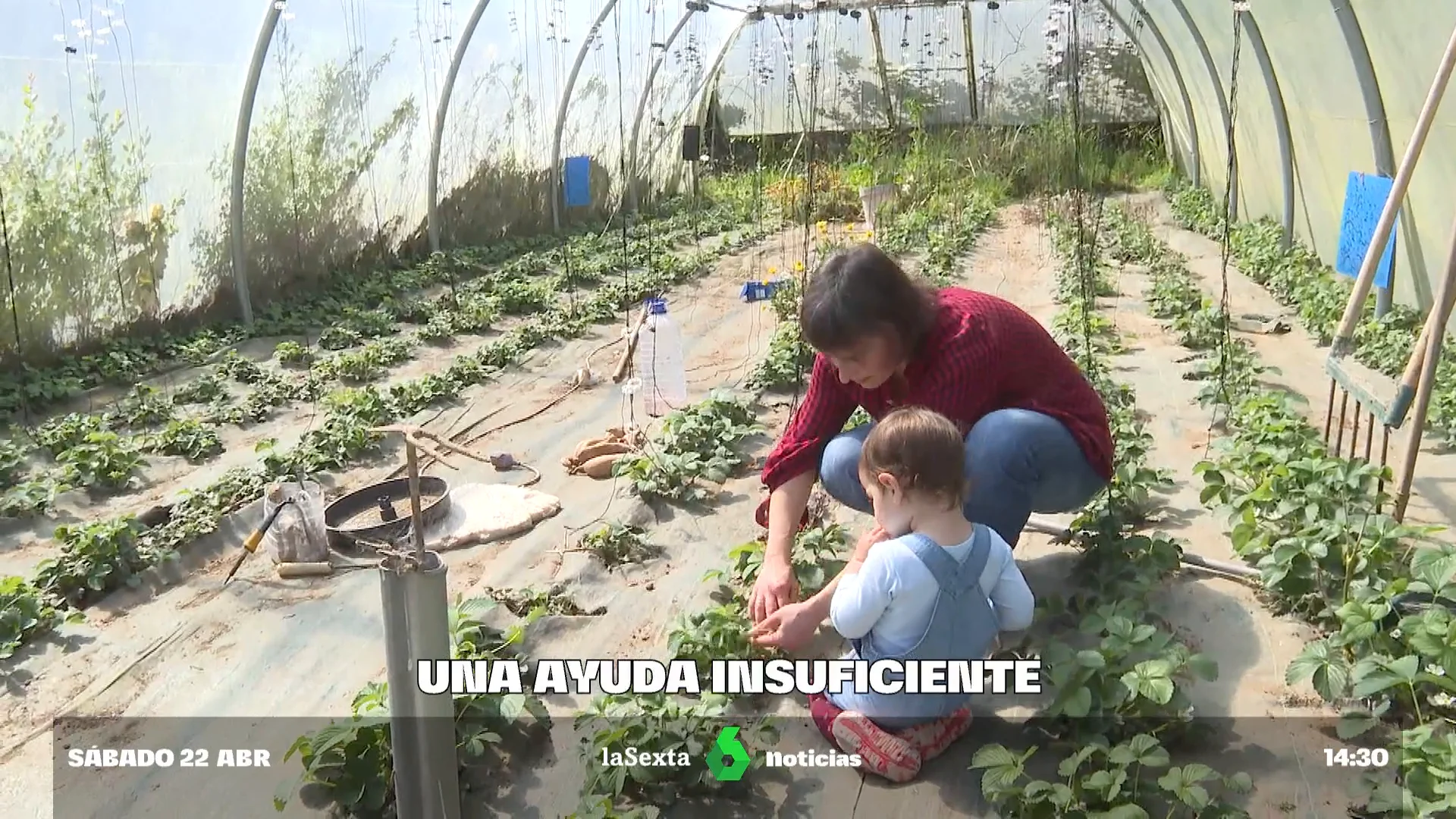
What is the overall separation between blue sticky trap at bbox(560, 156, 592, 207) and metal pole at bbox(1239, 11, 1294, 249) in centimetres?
580

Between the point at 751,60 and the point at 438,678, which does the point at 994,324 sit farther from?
the point at 751,60

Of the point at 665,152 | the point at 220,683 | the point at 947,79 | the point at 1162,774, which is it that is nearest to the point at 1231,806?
the point at 1162,774

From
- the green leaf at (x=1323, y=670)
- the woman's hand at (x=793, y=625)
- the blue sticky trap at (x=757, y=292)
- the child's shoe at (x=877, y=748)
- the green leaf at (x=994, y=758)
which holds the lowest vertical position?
the child's shoe at (x=877, y=748)

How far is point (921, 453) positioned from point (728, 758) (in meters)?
0.66

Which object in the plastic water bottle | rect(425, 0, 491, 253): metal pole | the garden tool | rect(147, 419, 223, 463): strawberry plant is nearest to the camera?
the garden tool

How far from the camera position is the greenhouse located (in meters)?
1.89

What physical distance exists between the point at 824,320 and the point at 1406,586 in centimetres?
124

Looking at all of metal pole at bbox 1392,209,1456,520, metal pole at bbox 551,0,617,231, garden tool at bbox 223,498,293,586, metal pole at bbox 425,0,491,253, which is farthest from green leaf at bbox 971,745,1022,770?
metal pole at bbox 551,0,617,231

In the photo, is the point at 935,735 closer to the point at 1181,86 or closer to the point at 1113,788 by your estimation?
the point at 1113,788

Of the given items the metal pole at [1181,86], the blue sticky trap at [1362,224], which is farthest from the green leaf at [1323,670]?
the metal pole at [1181,86]

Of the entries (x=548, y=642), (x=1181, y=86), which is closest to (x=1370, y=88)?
(x=548, y=642)

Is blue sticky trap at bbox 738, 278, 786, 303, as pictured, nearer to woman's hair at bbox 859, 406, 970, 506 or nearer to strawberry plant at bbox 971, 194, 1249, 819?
strawberry plant at bbox 971, 194, 1249, 819

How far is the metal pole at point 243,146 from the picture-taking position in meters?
6.30

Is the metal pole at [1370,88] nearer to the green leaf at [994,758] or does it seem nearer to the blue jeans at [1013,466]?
the blue jeans at [1013,466]
